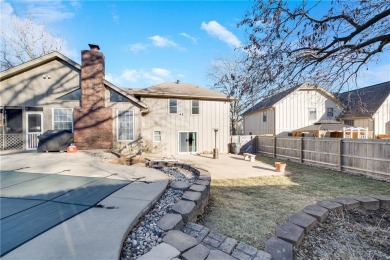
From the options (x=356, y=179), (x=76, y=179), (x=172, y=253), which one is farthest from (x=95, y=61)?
(x=356, y=179)

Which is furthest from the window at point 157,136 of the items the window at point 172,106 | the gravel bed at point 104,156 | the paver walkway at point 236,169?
the gravel bed at point 104,156

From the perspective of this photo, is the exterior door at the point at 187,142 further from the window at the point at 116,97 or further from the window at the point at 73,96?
the window at the point at 73,96

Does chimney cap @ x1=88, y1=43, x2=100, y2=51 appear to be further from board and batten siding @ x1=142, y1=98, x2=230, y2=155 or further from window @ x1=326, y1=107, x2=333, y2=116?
window @ x1=326, y1=107, x2=333, y2=116

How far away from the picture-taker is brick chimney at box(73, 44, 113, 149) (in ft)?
35.9

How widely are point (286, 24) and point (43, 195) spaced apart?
19.0ft

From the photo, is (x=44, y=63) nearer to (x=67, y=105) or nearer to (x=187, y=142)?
(x=67, y=105)

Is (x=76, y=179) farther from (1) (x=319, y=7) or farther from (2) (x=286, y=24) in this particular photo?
(1) (x=319, y=7)

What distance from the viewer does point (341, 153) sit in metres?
8.52

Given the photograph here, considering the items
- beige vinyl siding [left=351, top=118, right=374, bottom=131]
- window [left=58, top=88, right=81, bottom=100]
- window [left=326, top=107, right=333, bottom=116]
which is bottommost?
beige vinyl siding [left=351, top=118, right=374, bottom=131]

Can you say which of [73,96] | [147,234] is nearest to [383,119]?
[147,234]

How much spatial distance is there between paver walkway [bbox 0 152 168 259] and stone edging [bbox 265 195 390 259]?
187 cm

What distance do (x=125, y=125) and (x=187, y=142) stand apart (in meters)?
4.65

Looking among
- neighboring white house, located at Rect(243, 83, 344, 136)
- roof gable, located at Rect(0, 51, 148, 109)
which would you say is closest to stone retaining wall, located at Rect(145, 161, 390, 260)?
roof gable, located at Rect(0, 51, 148, 109)

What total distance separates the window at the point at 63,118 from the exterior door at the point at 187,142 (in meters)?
6.98
